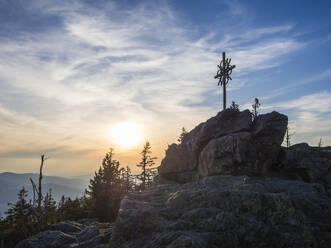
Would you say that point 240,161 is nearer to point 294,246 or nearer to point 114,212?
point 294,246

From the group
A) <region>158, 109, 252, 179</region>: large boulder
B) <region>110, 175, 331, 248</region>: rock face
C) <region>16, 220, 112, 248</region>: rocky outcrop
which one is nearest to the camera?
<region>110, 175, 331, 248</region>: rock face

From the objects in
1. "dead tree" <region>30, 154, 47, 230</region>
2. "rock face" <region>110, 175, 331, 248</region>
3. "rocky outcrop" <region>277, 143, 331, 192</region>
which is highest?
"rocky outcrop" <region>277, 143, 331, 192</region>

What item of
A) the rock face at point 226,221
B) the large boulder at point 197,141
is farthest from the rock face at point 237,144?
the rock face at point 226,221

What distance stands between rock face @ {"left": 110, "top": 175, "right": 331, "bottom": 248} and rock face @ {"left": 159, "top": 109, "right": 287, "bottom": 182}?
9.65 meters

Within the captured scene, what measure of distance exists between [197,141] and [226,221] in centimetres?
1569

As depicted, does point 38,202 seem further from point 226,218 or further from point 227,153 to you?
point 226,218

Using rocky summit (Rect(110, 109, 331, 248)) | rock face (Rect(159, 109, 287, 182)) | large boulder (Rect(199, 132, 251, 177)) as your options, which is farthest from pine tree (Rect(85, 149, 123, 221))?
rocky summit (Rect(110, 109, 331, 248))

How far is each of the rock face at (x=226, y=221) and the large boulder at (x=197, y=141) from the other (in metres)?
12.4

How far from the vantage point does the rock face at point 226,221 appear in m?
6.16

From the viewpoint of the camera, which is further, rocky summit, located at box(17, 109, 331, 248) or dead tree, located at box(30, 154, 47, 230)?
dead tree, located at box(30, 154, 47, 230)

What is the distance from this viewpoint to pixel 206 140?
862 inches

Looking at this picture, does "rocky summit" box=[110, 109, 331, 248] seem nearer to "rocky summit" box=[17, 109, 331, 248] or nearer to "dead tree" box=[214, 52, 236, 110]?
"rocky summit" box=[17, 109, 331, 248]

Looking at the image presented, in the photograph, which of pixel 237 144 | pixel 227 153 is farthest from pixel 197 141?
pixel 237 144

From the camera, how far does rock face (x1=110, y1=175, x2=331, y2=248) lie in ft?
20.2
